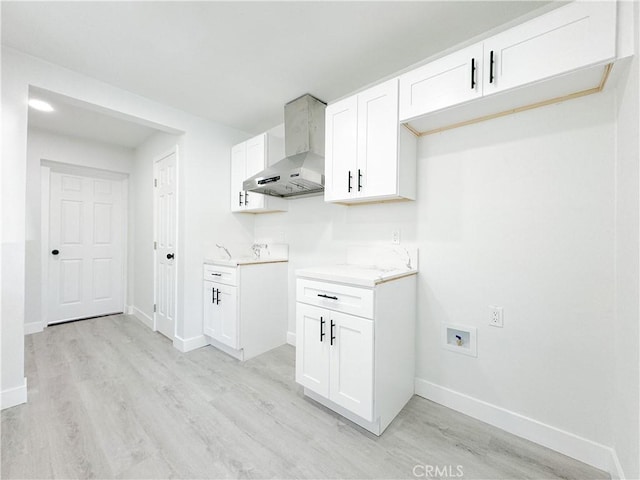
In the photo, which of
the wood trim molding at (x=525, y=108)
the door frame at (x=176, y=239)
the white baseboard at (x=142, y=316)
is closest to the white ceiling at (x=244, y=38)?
the wood trim molding at (x=525, y=108)

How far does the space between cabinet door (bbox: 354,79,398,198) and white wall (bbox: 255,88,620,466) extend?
36cm

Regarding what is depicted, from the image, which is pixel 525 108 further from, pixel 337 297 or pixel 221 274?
pixel 221 274

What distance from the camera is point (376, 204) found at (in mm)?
2262

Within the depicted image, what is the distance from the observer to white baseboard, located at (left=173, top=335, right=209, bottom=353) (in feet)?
9.06

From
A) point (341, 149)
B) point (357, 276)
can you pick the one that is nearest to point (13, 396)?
point (357, 276)

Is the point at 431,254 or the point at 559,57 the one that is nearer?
the point at 559,57

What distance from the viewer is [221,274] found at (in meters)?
2.72

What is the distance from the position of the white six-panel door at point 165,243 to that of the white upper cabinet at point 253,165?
0.65 m

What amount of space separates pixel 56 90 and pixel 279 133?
1.90 m

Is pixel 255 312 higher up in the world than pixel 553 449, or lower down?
higher up

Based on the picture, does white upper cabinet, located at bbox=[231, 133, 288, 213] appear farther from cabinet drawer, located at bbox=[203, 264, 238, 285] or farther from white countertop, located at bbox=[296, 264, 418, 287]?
white countertop, located at bbox=[296, 264, 418, 287]

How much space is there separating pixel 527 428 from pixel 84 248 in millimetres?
5214

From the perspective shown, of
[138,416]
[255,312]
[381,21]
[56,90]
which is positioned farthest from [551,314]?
[56,90]

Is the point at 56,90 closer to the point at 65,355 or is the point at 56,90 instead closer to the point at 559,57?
the point at 65,355
